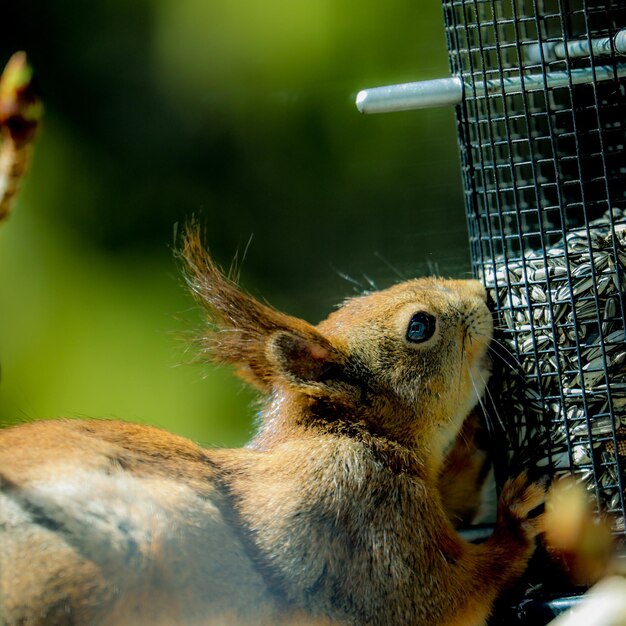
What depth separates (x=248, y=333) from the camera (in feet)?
8.59

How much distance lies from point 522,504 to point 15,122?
1731 millimetres

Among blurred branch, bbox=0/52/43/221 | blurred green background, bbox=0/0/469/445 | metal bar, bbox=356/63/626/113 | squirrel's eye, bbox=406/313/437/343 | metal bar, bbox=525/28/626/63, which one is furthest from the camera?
blurred green background, bbox=0/0/469/445

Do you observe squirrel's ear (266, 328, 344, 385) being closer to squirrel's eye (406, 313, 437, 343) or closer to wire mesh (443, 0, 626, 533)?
squirrel's eye (406, 313, 437, 343)

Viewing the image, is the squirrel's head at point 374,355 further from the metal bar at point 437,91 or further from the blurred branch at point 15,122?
the blurred branch at point 15,122

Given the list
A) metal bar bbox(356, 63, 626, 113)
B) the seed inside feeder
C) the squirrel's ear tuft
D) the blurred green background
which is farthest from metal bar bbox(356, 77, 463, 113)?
the blurred green background

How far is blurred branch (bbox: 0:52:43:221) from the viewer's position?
115 cm

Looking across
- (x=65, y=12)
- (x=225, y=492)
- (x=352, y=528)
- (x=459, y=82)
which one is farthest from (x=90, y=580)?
(x=65, y=12)

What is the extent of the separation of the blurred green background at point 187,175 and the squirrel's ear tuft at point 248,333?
50.2 inches

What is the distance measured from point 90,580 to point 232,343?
79 cm

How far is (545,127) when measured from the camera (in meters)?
3.48

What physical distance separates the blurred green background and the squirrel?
1.26 m

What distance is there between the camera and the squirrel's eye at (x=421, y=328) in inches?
107

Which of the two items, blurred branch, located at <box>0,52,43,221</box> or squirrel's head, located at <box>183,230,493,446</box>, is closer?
blurred branch, located at <box>0,52,43,221</box>

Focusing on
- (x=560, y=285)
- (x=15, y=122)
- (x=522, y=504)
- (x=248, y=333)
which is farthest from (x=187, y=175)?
(x=15, y=122)
